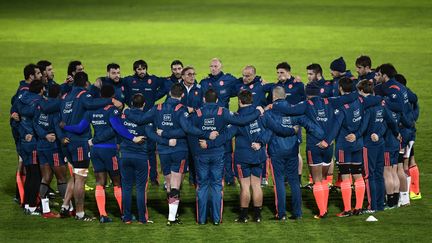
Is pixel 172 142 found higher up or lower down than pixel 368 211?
higher up

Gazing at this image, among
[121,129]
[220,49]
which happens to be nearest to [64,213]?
[121,129]

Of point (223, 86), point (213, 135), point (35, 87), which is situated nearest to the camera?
point (213, 135)

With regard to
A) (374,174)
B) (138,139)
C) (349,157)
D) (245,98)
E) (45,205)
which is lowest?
(45,205)

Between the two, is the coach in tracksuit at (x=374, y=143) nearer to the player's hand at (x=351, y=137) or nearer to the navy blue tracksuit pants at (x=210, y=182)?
the player's hand at (x=351, y=137)

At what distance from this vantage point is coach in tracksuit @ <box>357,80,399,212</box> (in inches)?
590

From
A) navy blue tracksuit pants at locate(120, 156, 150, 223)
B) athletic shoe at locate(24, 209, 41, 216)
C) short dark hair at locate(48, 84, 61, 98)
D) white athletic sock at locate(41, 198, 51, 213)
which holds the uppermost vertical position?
short dark hair at locate(48, 84, 61, 98)

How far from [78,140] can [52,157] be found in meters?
0.62

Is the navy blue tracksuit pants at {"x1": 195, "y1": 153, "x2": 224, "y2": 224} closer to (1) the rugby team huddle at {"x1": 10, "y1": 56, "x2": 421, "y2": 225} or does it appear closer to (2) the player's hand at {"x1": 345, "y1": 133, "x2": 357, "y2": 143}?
(1) the rugby team huddle at {"x1": 10, "y1": 56, "x2": 421, "y2": 225}

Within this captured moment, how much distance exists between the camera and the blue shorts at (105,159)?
1458cm

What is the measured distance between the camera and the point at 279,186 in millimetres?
14664

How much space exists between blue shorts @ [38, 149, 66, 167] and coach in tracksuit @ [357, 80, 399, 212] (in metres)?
4.36

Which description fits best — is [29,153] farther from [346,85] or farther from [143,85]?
[346,85]

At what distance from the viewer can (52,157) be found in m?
15.3

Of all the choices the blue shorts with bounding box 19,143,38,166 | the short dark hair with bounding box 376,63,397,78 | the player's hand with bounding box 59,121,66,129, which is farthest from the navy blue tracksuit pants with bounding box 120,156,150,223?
the short dark hair with bounding box 376,63,397,78
